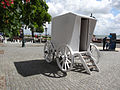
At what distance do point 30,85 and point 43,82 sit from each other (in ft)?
1.64

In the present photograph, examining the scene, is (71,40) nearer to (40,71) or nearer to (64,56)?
(64,56)

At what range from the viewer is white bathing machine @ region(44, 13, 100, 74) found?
557 cm

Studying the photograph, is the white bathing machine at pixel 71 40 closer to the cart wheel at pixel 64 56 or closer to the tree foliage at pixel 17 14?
the cart wheel at pixel 64 56

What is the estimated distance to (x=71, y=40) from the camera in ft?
18.8

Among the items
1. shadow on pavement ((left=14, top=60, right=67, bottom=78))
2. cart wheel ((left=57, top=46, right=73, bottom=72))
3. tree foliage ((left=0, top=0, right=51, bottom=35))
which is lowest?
shadow on pavement ((left=14, top=60, right=67, bottom=78))

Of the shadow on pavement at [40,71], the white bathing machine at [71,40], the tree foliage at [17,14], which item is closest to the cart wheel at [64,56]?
the white bathing machine at [71,40]

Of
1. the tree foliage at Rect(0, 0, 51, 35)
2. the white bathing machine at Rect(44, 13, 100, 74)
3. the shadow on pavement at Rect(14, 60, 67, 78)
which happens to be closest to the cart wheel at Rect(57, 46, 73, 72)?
the white bathing machine at Rect(44, 13, 100, 74)

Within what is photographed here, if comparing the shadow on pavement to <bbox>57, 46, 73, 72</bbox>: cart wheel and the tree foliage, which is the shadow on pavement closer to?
<bbox>57, 46, 73, 72</bbox>: cart wheel

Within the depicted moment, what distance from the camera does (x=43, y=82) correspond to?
14.4ft

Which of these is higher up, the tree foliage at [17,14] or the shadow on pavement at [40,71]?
the tree foliage at [17,14]

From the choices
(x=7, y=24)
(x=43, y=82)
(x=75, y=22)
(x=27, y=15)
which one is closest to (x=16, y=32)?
(x=7, y=24)

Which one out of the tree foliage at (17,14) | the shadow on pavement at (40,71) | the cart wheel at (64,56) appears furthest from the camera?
A: the cart wheel at (64,56)

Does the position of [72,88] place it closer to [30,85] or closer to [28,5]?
[30,85]

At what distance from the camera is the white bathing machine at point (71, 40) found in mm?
5570
